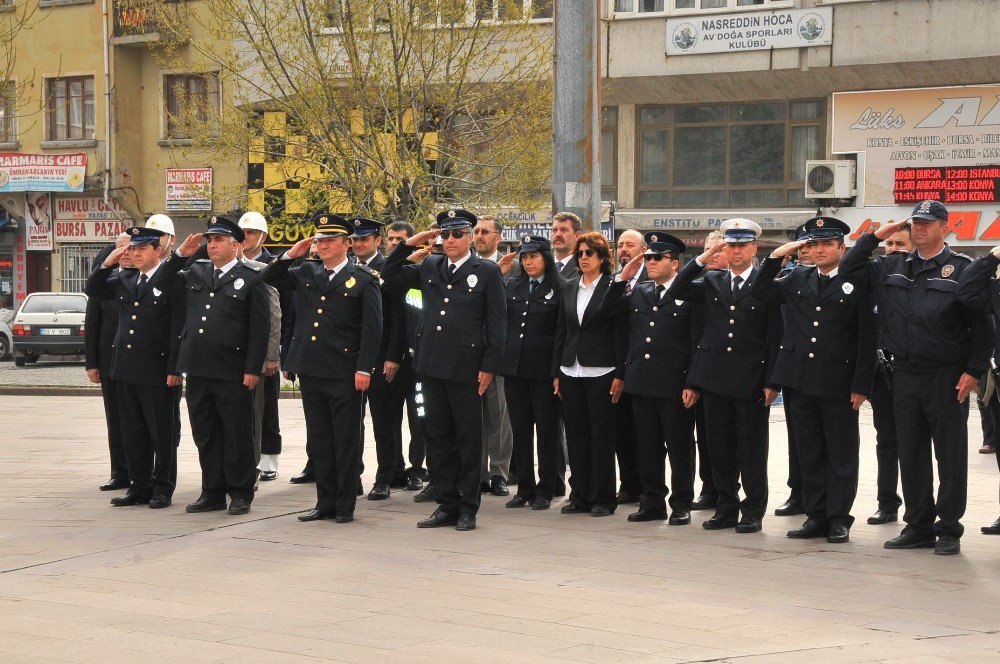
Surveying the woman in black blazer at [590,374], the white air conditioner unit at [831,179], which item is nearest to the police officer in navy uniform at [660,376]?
the woman in black blazer at [590,374]

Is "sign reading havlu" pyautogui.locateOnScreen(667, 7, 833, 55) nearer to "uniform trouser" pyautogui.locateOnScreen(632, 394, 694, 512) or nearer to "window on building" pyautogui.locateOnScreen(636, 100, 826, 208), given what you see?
"window on building" pyautogui.locateOnScreen(636, 100, 826, 208)

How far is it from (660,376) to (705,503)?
1.31 meters

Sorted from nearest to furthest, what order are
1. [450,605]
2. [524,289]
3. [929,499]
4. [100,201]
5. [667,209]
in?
[450,605] → [929,499] → [524,289] → [667,209] → [100,201]

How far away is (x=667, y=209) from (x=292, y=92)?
990 cm

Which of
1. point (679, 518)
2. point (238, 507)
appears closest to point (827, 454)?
point (679, 518)

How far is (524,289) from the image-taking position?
10961 mm

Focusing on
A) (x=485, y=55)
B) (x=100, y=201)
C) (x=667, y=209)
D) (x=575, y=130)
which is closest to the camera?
(x=575, y=130)

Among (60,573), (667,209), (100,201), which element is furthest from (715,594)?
(100,201)

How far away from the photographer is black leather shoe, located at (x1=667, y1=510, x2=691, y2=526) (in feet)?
32.8

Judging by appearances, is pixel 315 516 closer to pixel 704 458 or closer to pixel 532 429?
pixel 532 429

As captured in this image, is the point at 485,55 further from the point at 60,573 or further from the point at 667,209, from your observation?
the point at 60,573

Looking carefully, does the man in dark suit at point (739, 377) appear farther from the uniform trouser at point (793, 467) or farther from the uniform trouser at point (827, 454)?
the uniform trouser at point (793, 467)

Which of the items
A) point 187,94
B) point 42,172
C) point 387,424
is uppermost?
point 187,94

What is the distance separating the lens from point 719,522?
9.82 m
